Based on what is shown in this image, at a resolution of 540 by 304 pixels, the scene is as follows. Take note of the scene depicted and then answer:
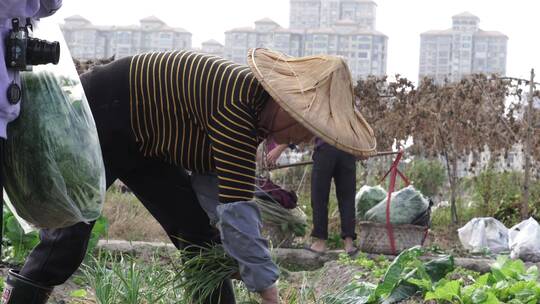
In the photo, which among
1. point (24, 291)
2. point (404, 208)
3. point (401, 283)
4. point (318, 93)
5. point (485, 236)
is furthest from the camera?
point (485, 236)

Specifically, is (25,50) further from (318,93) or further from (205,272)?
(205,272)

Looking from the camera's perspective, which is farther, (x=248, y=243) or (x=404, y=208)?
(x=404, y=208)

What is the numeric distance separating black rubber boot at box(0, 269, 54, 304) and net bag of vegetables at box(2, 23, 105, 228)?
2.34ft

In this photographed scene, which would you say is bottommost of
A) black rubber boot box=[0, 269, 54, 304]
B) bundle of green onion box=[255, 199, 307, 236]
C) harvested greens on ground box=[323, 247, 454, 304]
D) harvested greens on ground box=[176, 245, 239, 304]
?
bundle of green onion box=[255, 199, 307, 236]

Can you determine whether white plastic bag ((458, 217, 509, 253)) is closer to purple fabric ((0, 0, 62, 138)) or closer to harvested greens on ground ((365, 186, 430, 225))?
harvested greens on ground ((365, 186, 430, 225))

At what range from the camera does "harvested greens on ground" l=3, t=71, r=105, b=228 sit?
9.02 ft

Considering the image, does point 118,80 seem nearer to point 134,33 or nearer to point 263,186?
point 263,186

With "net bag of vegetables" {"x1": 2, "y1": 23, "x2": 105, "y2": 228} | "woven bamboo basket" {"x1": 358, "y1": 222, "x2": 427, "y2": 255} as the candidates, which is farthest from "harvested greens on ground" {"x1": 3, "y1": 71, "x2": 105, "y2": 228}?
"woven bamboo basket" {"x1": 358, "y1": 222, "x2": 427, "y2": 255}

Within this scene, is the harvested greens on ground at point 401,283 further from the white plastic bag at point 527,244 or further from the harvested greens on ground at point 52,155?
the white plastic bag at point 527,244

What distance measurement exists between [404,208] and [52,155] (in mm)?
5858

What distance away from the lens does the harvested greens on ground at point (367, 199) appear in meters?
8.88

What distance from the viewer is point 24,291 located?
3641mm

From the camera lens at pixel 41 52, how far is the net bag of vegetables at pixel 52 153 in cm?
13

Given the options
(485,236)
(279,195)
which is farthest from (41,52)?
(485,236)
